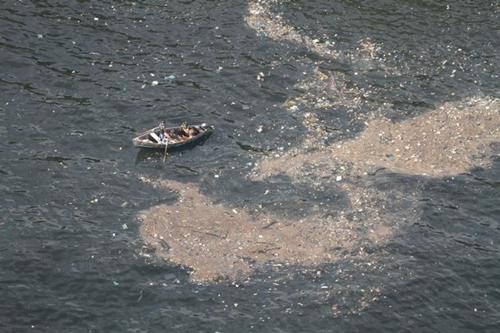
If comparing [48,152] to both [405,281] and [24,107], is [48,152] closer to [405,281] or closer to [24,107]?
[24,107]

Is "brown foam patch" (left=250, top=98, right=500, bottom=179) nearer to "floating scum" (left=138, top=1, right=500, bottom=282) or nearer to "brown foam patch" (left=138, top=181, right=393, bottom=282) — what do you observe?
"floating scum" (left=138, top=1, right=500, bottom=282)

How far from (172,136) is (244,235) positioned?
580 cm

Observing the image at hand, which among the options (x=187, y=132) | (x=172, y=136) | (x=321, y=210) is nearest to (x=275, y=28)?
(x=187, y=132)

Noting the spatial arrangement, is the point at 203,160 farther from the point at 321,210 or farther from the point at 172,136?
the point at 321,210

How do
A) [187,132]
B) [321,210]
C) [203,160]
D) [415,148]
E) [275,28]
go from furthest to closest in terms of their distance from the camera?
[275,28], [415,148], [187,132], [203,160], [321,210]

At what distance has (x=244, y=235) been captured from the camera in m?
22.4

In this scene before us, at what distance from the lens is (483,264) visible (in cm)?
2177

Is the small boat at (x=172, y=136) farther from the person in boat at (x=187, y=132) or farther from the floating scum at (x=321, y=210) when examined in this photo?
the floating scum at (x=321, y=210)

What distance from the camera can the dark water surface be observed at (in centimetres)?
1983

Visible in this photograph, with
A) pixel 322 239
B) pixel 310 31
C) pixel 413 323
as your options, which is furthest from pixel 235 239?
pixel 310 31

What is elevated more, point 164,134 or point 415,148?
point 415,148

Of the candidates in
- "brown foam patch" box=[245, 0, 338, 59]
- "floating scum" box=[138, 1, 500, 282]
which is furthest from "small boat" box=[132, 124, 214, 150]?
"brown foam patch" box=[245, 0, 338, 59]

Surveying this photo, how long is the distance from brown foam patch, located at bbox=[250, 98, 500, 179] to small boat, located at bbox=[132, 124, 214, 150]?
9.06ft

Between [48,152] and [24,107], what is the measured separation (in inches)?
131
